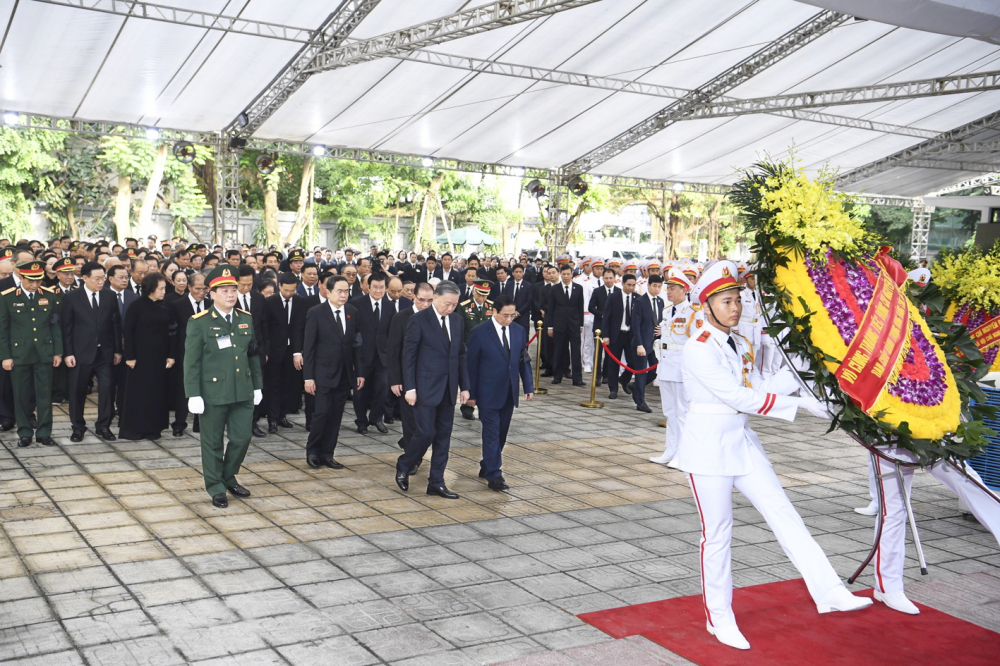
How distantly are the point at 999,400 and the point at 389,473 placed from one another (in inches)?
192

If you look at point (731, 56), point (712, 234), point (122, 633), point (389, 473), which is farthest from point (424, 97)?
point (712, 234)

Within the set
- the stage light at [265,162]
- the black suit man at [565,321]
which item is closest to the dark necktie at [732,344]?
the black suit man at [565,321]

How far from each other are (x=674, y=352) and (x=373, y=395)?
3203 mm

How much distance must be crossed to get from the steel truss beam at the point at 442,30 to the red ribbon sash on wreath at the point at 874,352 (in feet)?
31.5

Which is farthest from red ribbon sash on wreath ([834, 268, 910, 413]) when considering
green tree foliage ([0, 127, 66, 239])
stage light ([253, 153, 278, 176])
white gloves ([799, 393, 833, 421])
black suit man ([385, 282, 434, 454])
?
green tree foliage ([0, 127, 66, 239])

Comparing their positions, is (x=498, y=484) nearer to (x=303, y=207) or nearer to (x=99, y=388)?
(x=99, y=388)

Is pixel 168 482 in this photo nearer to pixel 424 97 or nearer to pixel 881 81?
pixel 424 97

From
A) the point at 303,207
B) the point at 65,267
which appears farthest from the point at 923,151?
the point at 303,207

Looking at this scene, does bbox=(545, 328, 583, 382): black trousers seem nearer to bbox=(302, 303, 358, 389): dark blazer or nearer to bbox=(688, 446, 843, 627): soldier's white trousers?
bbox=(302, 303, 358, 389): dark blazer

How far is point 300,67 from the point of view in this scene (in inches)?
647

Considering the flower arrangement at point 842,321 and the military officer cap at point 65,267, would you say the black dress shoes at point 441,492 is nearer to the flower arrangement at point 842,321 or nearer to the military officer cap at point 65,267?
the flower arrangement at point 842,321

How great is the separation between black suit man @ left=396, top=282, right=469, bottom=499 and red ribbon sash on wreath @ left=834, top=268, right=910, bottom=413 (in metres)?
3.32

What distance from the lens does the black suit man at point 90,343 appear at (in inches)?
336

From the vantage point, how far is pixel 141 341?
873 centimetres
